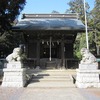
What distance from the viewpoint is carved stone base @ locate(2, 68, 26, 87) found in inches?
518

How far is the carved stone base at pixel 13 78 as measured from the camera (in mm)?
13156

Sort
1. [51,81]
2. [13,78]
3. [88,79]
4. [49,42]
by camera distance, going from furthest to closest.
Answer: [49,42] → [51,81] → [13,78] → [88,79]

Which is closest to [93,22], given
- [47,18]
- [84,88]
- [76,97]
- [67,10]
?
[67,10]

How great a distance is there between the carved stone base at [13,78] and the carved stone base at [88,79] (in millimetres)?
3362

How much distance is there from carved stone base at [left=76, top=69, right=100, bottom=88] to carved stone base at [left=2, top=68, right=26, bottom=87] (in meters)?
3.36

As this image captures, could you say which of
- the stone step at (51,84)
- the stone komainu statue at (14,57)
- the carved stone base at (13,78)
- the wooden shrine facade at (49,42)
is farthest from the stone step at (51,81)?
the wooden shrine facade at (49,42)

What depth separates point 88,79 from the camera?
1296 cm

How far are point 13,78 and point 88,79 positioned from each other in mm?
4336

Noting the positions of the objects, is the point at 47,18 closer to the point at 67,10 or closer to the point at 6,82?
the point at 6,82

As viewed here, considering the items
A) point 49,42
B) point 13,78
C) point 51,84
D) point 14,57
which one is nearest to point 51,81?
point 51,84

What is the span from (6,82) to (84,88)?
4.50 metres

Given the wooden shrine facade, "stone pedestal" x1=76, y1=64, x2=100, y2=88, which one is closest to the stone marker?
"stone pedestal" x1=76, y1=64, x2=100, y2=88

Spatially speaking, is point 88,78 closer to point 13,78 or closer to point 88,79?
point 88,79

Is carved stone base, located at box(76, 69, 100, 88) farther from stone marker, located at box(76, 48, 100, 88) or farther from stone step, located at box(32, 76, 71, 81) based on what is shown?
stone step, located at box(32, 76, 71, 81)
